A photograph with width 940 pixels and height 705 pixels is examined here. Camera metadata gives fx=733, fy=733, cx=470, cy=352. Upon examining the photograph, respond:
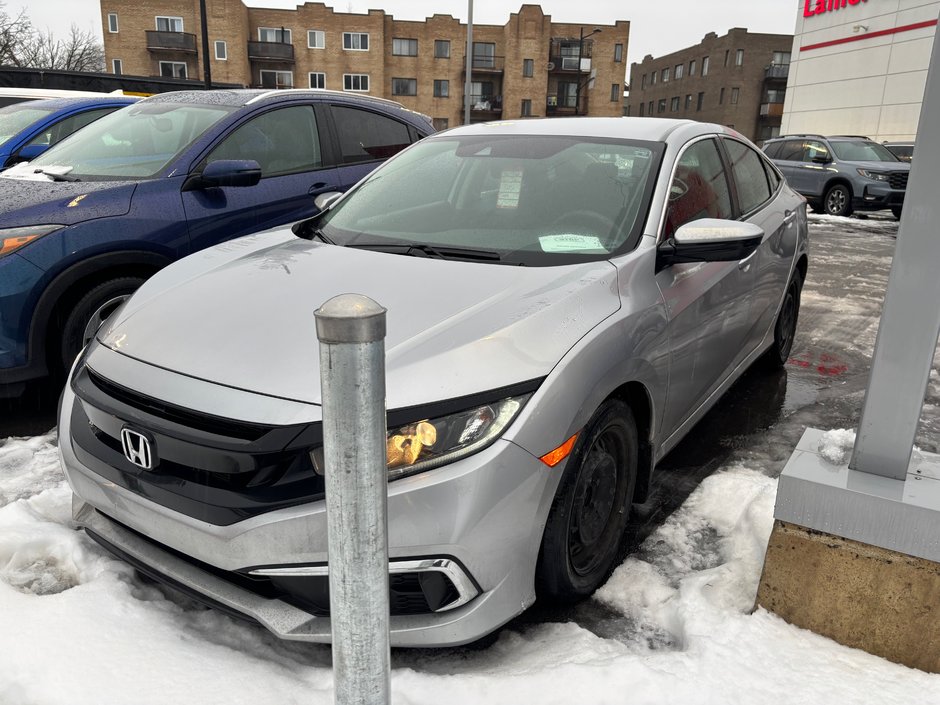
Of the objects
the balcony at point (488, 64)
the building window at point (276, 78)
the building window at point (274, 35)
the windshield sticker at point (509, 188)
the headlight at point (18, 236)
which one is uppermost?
the building window at point (274, 35)

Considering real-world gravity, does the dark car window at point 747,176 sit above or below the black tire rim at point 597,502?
above

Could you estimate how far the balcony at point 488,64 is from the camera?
171ft

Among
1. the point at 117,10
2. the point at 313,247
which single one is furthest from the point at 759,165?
the point at 117,10

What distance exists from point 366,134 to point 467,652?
4.34m

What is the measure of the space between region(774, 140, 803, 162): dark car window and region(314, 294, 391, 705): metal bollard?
58.1ft

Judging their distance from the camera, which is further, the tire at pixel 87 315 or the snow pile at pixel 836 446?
the tire at pixel 87 315

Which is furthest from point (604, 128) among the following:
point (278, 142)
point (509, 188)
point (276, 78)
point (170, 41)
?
point (170, 41)

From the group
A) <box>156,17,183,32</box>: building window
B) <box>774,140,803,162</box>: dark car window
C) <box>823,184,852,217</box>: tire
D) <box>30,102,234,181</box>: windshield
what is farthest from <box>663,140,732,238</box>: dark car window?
<box>156,17,183,32</box>: building window

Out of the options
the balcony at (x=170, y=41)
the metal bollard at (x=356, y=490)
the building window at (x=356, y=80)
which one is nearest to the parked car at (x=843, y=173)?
the metal bollard at (x=356, y=490)

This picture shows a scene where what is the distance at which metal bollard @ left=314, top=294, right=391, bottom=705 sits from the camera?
3.88 feet

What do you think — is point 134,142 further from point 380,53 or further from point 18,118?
point 380,53

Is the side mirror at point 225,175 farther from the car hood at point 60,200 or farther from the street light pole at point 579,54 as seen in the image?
the street light pole at point 579,54

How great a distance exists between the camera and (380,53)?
49469 millimetres

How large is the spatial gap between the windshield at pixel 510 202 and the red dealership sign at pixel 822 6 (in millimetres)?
31416
